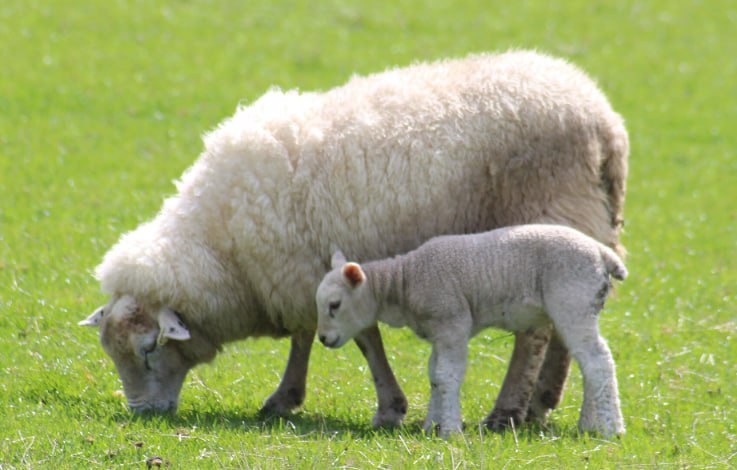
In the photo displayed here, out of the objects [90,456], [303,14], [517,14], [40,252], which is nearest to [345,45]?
[303,14]

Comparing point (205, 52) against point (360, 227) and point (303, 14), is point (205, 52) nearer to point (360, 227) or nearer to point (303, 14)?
point (303, 14)

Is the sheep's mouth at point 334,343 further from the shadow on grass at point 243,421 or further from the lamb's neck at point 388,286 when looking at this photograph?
the shadow on grass at point 243,421

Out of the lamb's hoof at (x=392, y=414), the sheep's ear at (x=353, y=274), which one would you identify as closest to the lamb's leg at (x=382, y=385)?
the lamb's hoof at (x=392, y=414)

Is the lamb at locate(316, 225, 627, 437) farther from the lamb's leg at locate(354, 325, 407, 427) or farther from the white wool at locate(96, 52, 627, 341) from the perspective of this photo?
the lamb's leg at locate(354, 325, 407, 427)

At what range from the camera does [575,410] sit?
6902 mm

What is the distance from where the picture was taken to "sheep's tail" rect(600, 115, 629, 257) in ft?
21.7

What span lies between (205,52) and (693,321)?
942cm

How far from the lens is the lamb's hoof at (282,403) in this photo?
22.0 ft

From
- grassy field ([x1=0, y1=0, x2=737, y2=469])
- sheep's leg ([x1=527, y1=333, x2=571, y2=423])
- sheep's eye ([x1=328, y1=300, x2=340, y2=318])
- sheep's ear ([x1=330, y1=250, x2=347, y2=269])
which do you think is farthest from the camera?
sheep's leg ([x1=527, y1=333, x2=571, y2=423])

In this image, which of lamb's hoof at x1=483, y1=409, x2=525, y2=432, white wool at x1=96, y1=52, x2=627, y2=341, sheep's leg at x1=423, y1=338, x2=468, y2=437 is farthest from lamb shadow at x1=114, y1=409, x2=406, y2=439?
white wool at x1=96, y1=52, x2=627, y2=341

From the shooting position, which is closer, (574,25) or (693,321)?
(693,321)

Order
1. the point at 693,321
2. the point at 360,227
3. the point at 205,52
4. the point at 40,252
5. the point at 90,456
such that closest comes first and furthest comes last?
the point at 90,456 → the point at 360,227 → the point at 693,321 → the point at 40,252 → the point at 205,52

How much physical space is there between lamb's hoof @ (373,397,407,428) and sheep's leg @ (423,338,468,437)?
20.0 inches

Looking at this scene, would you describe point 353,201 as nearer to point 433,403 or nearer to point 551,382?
point 433,403
